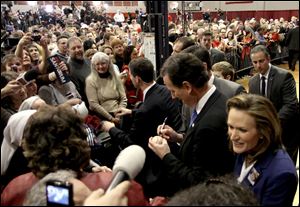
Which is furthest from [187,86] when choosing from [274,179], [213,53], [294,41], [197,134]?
[213,53]

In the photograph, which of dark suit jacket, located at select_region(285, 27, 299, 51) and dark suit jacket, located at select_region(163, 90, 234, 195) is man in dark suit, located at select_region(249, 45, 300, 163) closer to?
dark suit jacket, located at select_region(285, 27, 299, 51)

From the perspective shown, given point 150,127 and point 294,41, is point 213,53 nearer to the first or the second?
point 294,41

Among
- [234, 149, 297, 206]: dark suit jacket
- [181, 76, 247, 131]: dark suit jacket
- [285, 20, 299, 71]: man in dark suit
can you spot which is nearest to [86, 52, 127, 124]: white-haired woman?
[181, 76, 247, 131]: dark suit jacket

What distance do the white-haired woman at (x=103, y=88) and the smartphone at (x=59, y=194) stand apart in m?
2.49

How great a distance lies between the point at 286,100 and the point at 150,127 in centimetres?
142

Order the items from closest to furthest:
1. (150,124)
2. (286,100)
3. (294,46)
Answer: (150,124), (286,100), (294,46)

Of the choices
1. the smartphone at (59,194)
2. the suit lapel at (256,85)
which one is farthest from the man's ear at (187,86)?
the suit lapel at (256,85)

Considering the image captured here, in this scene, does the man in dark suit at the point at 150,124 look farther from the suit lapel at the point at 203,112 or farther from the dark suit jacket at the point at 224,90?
the suit lapel at the point at 203,112

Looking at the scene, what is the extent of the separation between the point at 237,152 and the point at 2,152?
119 centimetres

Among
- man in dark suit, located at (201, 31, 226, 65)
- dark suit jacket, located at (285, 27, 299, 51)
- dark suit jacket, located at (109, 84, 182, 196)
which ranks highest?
dark suit jacket, located at (285, 27, 299, 51)

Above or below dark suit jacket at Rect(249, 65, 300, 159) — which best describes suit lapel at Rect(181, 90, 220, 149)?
above

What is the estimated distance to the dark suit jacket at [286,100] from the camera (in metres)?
3.37

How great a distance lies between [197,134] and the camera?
189cm

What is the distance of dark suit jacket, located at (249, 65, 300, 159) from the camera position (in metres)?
3.37
